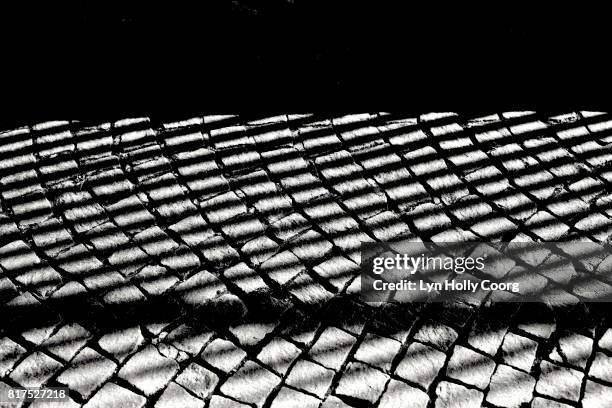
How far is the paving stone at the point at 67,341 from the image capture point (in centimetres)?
A: 333

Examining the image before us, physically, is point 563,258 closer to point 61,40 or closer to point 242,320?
point 242,320

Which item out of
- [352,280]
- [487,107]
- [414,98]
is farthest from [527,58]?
[352,280]

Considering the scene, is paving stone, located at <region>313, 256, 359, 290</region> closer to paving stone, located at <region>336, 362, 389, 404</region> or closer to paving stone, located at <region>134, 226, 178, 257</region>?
paving stone, located at <region>336, 362, 389, 404</region>

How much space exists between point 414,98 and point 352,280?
2226 mm

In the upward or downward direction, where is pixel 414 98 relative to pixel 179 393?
upward

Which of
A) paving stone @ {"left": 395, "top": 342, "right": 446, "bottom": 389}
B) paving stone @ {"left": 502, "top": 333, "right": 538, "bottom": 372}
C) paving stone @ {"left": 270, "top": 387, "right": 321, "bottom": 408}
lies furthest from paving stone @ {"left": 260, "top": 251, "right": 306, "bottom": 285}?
paving stone @ {"left": 502, "top": 333, "right": 538, "bottom": 372}

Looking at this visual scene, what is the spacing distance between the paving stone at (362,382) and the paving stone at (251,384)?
0.36 m

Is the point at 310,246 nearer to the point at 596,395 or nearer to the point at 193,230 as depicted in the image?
the point at 193,230

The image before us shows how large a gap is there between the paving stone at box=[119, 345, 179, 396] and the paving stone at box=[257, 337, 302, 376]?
494 mm

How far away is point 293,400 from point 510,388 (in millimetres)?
1164

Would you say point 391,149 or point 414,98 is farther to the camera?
point 414,98

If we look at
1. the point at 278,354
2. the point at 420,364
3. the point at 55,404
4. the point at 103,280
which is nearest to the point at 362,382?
the point at 420,364

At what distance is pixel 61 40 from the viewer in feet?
18.4

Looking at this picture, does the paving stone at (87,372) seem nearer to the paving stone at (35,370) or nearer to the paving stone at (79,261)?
the paving stone at (35,370)
